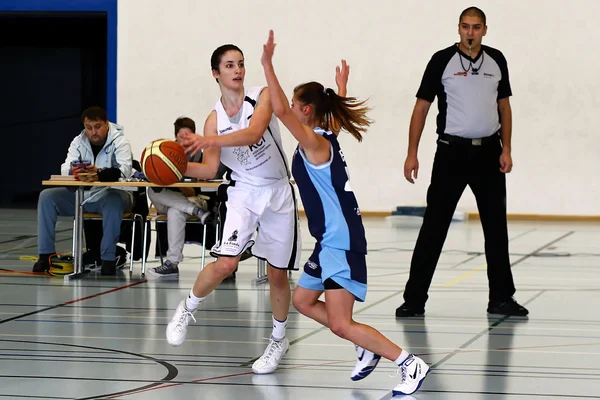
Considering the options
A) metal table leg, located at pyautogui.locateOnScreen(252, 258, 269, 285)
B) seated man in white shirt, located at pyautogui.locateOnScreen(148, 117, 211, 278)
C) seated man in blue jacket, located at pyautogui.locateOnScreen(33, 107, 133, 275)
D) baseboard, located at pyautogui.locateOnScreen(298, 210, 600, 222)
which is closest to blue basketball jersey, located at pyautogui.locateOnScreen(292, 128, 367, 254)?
metal table leg, located at pyautogui.locateOnScreen(252, 258, 269, 285)

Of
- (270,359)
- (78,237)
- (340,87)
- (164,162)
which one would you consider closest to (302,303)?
(270,359)

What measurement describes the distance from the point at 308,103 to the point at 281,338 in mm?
1137

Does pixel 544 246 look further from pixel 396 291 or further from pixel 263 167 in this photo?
pixel 263 167

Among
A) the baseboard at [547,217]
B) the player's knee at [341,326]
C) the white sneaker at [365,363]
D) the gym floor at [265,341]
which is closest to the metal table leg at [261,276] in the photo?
the gym floor at [265,341]

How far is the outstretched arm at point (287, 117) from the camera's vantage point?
408cm

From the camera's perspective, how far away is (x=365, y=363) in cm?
430

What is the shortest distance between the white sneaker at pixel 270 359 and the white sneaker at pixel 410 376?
681mm

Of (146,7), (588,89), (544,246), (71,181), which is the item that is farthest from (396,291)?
(146,7)

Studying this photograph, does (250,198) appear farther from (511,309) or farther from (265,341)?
(511,309)

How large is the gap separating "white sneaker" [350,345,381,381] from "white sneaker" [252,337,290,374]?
456 millimetres

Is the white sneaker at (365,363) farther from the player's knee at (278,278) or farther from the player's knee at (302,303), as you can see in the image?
the player's knee at (278,278)

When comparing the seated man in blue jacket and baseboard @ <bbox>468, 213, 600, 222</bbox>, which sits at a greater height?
the seated man in blue jacket

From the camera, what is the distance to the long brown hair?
4.30 metres

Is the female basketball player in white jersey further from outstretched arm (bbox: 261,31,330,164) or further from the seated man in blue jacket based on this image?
the seated man in blue jacket
